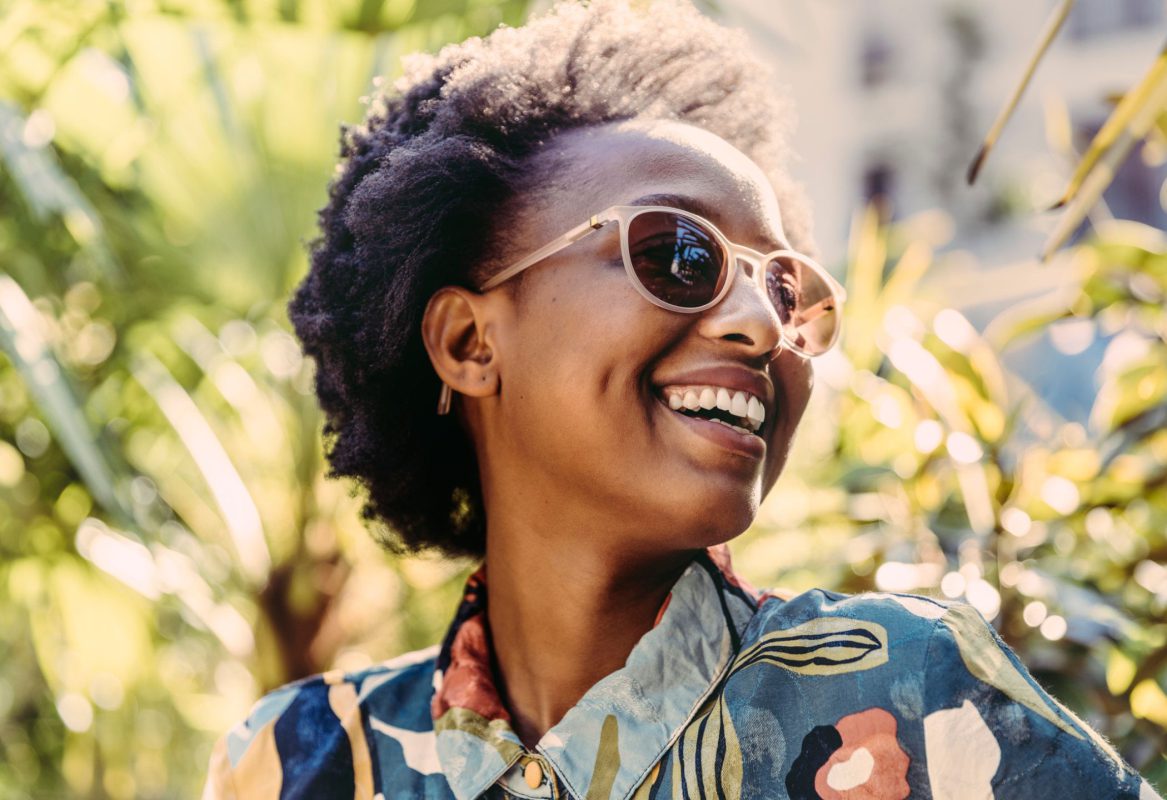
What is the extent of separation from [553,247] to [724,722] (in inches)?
24.5

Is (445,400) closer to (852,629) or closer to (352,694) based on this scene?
(352,694)

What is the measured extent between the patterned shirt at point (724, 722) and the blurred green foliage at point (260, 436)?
33.9 inches

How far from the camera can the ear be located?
158cm

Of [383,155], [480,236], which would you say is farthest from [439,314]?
[383,155]

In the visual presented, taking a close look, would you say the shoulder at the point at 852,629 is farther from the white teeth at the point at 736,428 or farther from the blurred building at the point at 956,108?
the blurred building at the point at 956,108

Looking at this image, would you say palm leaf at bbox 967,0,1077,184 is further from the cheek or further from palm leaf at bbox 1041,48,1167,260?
the cheek

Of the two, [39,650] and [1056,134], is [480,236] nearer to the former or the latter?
Answer: [1056,134]

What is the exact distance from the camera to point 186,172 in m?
2.72

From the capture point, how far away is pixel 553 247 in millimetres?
1501

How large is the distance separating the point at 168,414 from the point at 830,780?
2.08 meters

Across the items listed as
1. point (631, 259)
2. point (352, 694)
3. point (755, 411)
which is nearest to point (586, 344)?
point (631, 259)

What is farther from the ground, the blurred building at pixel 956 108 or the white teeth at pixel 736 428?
the white teeth at pixel 736 428

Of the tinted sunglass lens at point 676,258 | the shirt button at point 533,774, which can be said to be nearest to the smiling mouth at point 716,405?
the tinted sunglass lens at point 676,258

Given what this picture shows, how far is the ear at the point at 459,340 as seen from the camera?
5.19ft
